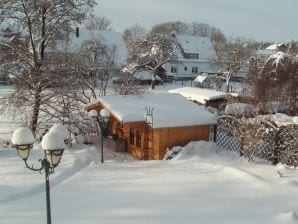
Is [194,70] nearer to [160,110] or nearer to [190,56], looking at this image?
[190,56]

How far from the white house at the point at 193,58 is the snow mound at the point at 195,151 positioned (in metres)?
49.5

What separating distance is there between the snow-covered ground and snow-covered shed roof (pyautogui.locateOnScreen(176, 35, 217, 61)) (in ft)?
187

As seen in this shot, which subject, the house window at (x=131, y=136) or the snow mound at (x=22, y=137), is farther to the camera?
the house window at (x=131, y=136)

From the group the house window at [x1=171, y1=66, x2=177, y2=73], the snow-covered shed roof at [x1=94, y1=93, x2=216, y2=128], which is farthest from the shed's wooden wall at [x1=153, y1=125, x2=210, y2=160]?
the house window at [x1=171, y1=66, x2=177, y2=73]

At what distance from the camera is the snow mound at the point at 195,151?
16.5 metres

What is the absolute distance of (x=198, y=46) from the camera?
2840 inches

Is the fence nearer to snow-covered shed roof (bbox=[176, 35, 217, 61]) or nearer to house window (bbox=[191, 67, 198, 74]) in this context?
house window (bbox=[191, 67, 198, 74])

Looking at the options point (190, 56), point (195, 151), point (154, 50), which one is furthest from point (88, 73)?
point (190, 56)

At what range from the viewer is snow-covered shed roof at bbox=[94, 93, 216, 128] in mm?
17375

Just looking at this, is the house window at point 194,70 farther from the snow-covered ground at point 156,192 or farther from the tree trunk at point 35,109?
the snow-covered ground at point 156,192

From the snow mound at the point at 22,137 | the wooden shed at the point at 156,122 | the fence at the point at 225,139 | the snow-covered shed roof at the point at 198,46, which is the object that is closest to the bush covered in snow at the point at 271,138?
the fence at the point at 225,139

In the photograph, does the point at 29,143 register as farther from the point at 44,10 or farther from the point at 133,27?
the point at 133,27

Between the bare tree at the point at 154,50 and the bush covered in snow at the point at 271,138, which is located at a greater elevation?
the bare tree at the point at 154,50

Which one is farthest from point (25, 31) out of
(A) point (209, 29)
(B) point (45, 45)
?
(A) point (209, 29)
